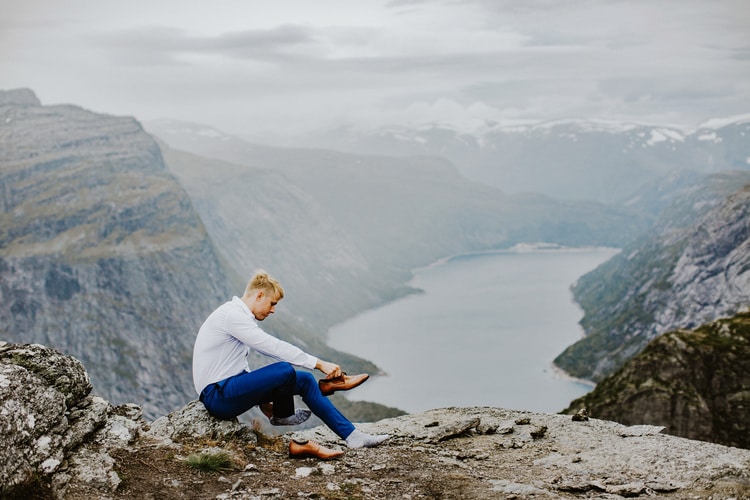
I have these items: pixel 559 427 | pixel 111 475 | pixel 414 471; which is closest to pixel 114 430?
pixel 111 475

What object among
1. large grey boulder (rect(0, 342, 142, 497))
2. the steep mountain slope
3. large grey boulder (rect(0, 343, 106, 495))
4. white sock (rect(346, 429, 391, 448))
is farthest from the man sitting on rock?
the steep mountain slope

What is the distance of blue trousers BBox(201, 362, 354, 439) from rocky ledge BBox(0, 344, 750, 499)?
78 centimetres

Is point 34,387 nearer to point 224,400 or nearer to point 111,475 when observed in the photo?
point 111,475

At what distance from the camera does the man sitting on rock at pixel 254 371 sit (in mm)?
15164

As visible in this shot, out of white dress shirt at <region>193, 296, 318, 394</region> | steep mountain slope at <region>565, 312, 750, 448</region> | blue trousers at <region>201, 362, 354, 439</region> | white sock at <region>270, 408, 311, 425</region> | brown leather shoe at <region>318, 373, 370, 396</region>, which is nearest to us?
white dress shirt at <region>193, 296, 318, 394</region>

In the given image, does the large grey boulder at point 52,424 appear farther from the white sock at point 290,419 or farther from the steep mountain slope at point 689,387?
the steep mountain slope at point 689,387

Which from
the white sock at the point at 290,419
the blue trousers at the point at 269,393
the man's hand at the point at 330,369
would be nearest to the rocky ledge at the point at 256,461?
the white sock at the point at 290,419

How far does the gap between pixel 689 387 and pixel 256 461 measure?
138 metres

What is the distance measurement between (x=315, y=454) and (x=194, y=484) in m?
3.14

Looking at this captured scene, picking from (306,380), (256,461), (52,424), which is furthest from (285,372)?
(52,424)

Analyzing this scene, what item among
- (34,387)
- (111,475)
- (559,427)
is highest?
(34,387)

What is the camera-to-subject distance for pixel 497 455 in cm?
1781

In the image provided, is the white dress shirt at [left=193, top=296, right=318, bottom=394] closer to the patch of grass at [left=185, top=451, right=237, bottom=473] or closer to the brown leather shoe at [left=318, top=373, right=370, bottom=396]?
the brown leather shoe at [left=318, top=373, right=370, bottom=396]

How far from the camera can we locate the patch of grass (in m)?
14.1
